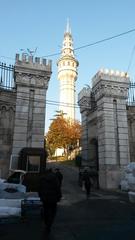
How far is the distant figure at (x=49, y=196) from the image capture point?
5863mm

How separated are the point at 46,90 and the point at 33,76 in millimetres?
1366

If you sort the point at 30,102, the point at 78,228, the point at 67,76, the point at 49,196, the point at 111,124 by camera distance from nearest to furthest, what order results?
the point at 49,196 < the point at 78,228 < the point at 30,102 < the point at 111,124 < the point at 67,76

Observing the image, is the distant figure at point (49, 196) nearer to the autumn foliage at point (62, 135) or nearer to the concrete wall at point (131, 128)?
the concrete wall at point (131, 128)

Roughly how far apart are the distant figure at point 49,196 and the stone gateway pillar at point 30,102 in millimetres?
8834

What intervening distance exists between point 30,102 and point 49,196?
10.9 meters

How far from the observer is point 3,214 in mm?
7242

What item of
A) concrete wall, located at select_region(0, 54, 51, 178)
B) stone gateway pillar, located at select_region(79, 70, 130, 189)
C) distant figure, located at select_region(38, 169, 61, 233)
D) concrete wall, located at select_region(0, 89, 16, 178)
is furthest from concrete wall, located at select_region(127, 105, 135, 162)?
distant figure, located at select_region(38, 169, 61, 233)

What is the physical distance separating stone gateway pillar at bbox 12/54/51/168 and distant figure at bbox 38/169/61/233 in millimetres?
8834

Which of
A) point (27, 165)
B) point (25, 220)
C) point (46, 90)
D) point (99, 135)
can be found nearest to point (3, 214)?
point (25, 220)

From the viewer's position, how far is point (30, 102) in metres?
16.0

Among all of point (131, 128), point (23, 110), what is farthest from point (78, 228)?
point (131, 128)

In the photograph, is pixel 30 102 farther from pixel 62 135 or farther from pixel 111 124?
pixel 62 135

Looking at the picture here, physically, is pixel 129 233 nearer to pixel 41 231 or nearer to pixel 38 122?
pixel 41 231

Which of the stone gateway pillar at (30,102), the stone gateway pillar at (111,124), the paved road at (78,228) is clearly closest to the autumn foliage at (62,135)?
the stone gateway pillar at (111,124)
